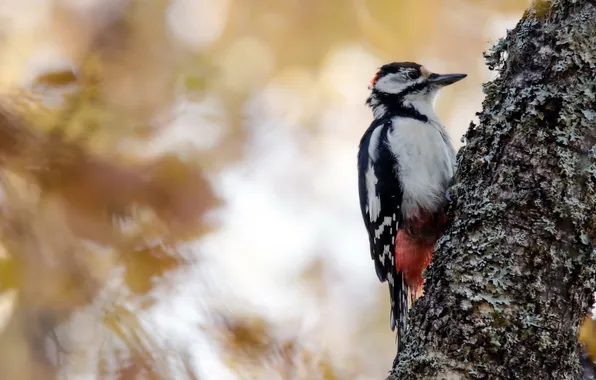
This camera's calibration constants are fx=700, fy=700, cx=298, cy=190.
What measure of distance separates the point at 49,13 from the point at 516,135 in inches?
57.6

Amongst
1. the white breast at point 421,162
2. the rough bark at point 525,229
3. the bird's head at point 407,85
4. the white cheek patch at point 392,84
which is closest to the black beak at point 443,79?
the bird's head at point 407,85

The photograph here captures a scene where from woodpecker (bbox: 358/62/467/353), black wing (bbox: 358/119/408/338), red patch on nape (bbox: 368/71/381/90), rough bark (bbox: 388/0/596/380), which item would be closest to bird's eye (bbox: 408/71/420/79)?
woodpecker (bbox: 358/62/467/353)

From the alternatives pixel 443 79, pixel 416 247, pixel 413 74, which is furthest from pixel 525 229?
pixel 413 74

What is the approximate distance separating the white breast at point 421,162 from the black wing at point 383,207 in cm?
5

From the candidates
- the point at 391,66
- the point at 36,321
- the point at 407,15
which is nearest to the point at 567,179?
the point at 407,15

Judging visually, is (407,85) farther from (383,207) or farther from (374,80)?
(383,207)

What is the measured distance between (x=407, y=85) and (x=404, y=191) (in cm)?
84

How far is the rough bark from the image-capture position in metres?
1.74

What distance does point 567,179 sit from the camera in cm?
186

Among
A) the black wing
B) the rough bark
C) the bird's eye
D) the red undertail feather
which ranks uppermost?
the bird's eye

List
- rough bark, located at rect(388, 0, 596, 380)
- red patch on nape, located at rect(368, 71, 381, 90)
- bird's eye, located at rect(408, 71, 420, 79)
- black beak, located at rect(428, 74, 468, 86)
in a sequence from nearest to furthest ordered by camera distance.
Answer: rough bark, located at rect(388, 0, 596, 380) → black beak, located at rect(428, 74, 468, 86) → bird's eye, located at rect(408, 71, 420, 79) → red patch on nape, located at rect(368, 71, 381, 90)

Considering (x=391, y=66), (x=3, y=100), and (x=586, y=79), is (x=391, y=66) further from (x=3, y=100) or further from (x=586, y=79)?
(x=3, y=100)

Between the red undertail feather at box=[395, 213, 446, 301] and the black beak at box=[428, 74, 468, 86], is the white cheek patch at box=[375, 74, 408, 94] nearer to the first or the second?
the black beak at box=[428, 74, 468, 86]

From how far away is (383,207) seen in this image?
344 centimetres
